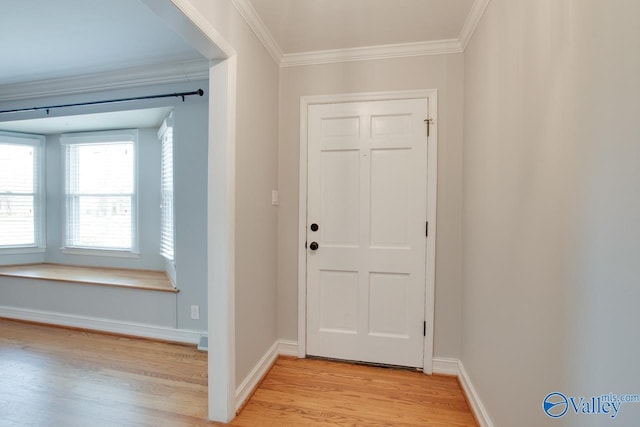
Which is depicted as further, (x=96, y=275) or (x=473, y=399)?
(x=96, y=275)

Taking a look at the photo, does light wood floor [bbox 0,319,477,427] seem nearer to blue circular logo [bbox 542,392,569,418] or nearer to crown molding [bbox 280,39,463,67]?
blue circular logo [bbox 542,392,569,418]

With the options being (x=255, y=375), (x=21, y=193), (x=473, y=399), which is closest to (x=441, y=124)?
(x=473, y=399)

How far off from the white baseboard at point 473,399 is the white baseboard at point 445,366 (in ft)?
0.16

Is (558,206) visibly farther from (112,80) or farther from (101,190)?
(101,190)

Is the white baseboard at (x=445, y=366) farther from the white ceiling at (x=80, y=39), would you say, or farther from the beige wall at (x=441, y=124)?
Result: the white ceiling at (x=80, y=39)

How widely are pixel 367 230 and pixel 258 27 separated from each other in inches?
65.6

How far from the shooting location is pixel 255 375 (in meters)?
1.93

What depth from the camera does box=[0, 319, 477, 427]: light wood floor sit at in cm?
165

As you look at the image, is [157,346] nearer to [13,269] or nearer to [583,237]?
[13,269]

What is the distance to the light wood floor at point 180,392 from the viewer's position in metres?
1.65

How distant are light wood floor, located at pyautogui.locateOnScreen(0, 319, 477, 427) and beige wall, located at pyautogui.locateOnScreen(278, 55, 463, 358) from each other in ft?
1.27

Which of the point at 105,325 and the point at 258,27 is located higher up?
the point at 258,27

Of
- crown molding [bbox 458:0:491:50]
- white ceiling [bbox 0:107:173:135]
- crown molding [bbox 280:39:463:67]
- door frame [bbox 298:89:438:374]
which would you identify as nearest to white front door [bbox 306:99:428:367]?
door frame [bbox 298:89:438:374]

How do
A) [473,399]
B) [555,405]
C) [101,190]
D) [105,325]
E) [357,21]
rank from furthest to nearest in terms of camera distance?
[101,190] → [105,325] → [357,21] → [473,399] → [555,405]
